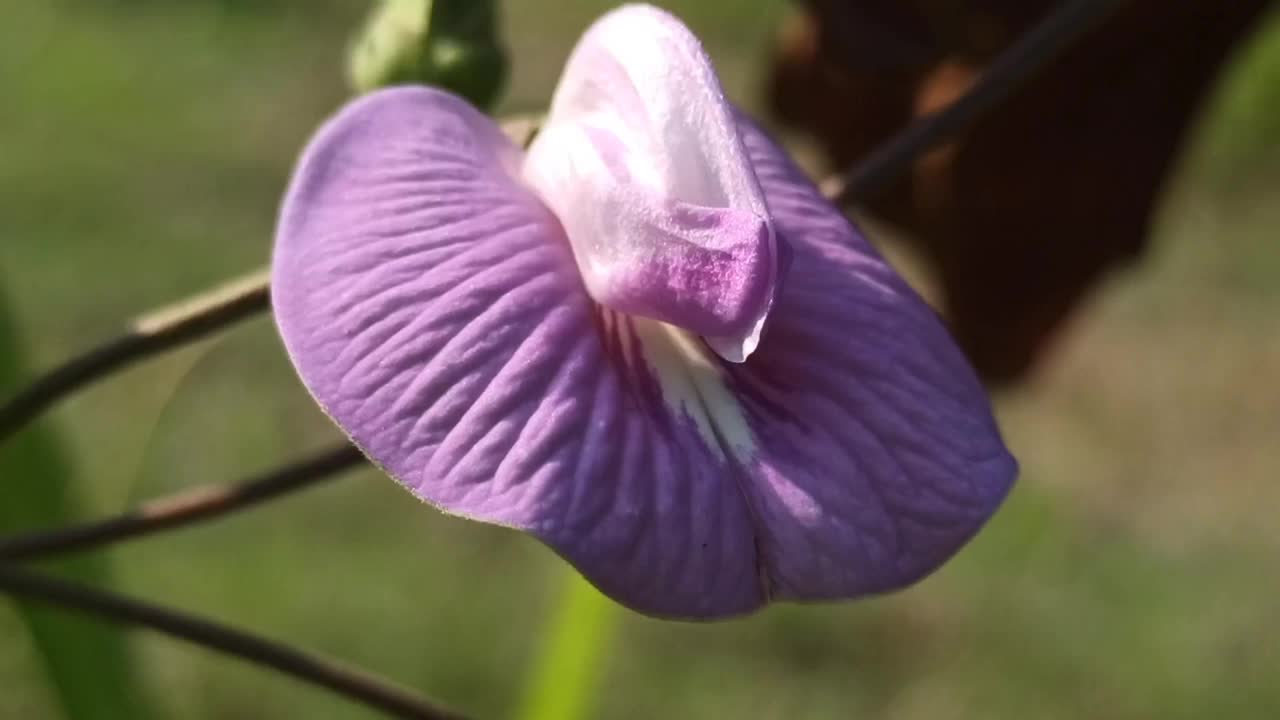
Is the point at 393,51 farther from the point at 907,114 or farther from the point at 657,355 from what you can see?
the point at 907,114

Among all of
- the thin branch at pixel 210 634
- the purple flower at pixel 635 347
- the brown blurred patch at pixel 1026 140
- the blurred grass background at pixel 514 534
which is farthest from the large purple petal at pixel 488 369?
the blurred grass background at pixel 514 534

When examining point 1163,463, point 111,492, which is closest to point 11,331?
point 111,492

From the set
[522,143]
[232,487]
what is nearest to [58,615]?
[232,487]

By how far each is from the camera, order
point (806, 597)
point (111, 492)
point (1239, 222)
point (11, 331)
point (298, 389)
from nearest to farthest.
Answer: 1. point (806, 597)
2. point (11, 331)
3. point (111, 492)
4. point (298, 389)
5. point (1239, 222)

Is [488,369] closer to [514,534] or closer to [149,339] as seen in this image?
[149,339]

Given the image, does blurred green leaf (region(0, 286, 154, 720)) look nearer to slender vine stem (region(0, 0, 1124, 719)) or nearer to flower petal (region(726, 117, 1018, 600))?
slender vine stem (region(0, 0, 1124, 719))

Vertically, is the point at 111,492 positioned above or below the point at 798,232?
below

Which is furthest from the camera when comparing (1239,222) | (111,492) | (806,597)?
(1239,222)
